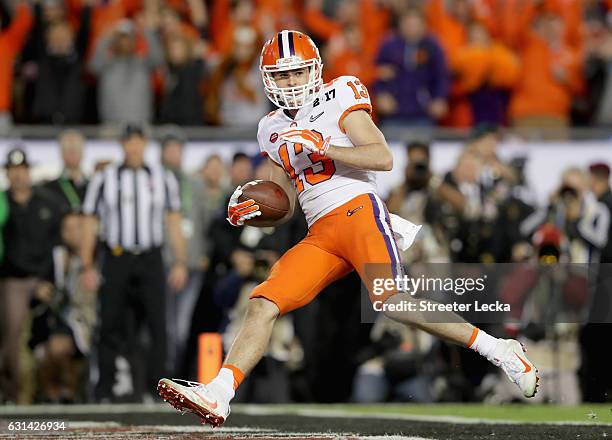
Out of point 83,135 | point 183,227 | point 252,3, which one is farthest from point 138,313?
point 252,3

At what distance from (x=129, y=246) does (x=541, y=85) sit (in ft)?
14.2

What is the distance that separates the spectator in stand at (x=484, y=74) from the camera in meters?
12.2

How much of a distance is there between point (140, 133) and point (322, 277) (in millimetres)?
4177

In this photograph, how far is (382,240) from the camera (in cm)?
632

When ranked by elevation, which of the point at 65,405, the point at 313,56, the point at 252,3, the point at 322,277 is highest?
the point at 252,3

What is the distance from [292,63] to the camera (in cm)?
651

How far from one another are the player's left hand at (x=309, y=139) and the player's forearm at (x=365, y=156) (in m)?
0.05

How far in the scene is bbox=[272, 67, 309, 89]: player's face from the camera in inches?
258

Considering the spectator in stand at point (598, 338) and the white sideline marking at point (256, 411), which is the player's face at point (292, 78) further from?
the spectator in stand at point (598, 338)

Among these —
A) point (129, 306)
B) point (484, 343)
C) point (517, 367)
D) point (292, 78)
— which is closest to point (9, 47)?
point (129, 306)

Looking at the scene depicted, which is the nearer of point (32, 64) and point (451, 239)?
point (451, 239)

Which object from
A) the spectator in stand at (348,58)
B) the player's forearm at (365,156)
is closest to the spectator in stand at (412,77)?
the spectator in stand at (348,58)

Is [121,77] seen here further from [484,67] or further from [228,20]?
[484,67]

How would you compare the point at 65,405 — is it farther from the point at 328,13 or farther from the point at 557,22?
the point at 557,22
